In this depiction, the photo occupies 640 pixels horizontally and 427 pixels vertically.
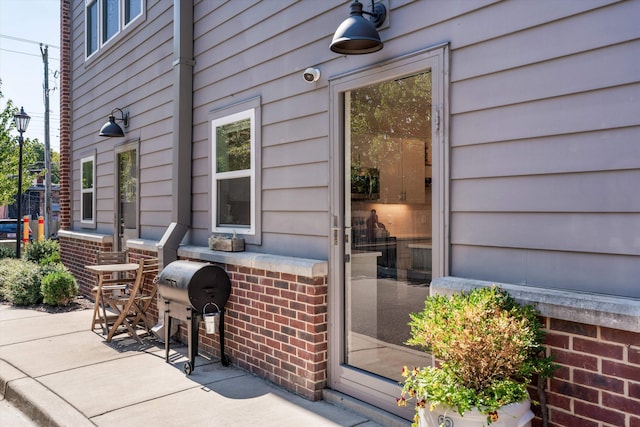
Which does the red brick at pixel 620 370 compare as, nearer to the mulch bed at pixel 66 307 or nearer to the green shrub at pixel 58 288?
the mulch bed at pixel 66 307

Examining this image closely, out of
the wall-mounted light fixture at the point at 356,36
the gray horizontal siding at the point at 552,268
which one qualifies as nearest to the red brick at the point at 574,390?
the gray horizontal siding at the point at 552,268

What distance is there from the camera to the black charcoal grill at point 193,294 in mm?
4520

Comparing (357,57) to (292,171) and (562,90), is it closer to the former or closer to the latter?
(292,171)

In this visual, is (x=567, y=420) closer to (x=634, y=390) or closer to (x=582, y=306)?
(x=634, y=390)

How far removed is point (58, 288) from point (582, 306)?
7.24 meters

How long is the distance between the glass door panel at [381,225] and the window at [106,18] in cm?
465

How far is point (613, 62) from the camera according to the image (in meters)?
2.35

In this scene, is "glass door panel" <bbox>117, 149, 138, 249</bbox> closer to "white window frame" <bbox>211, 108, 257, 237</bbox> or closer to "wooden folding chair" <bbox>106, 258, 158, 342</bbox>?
"wooden folding chair" <bbox>106, 258, 158, 342</bbox>

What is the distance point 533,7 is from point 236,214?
3268mm

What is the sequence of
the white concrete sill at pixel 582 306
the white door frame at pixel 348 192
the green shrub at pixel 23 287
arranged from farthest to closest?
the green shrub at pixel 23 287, the white door frame at pixel 348 192, the white concrete sill at pixel 582 306

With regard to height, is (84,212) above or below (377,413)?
above

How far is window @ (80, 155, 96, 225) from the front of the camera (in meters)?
8.58

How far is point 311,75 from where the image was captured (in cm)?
398

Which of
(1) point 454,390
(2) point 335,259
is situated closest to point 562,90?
(1) point 454,390
